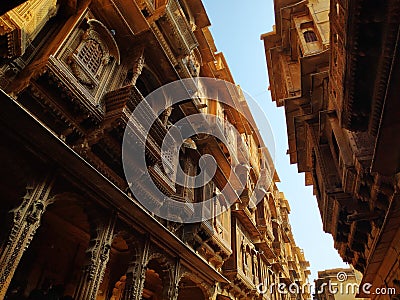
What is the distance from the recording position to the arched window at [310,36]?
13.2 m

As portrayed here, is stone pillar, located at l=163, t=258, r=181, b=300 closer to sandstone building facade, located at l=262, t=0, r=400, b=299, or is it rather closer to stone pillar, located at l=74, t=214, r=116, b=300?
stone pillar, located at l=74, t=214, r=116, b=300

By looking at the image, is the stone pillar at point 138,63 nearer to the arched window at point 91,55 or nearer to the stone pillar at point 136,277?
the arched window at point 91,55

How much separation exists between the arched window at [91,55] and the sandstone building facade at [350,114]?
20.7ft

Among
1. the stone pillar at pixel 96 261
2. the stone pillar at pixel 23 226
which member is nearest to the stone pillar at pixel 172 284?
the stone pillar at pixel 96 261

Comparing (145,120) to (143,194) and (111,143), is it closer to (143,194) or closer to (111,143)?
(111,143)

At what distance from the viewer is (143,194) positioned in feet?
28.5

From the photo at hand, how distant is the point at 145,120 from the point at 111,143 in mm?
1213

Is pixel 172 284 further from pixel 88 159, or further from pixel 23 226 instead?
pixel 23 226

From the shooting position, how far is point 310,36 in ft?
44.0

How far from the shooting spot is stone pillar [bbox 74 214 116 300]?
561cm

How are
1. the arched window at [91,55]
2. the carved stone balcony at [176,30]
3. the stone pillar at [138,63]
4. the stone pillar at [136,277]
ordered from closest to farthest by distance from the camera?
the stone pillar at [136,277] → the arched window at [91,55] → the stone pillar at [138,63] → the carved stone balcony at [176,30]

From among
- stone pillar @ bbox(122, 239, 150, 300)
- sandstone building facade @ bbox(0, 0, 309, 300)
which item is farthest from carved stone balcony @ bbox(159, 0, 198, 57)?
stone pillar @ bbox(122, 239, 150, 300)

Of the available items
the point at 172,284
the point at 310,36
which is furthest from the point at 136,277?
the point at 310,36

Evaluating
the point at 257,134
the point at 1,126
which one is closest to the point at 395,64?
the point at 1,126
